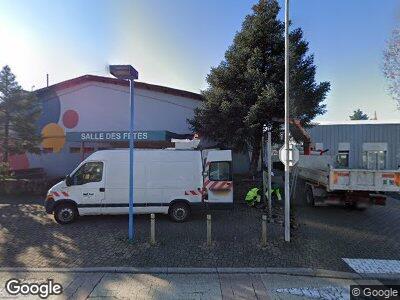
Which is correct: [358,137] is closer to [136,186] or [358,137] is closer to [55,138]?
[55,138]

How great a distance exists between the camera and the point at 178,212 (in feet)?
34.1

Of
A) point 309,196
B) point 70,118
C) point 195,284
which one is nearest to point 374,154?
point 309,196

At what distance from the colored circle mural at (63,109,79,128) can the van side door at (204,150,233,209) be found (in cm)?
1165

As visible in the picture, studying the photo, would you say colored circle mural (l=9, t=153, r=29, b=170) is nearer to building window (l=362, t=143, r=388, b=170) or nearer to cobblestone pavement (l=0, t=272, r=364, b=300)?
cobblestone pavement (l=0, t=272, r=364, b=300)

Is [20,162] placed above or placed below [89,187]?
above

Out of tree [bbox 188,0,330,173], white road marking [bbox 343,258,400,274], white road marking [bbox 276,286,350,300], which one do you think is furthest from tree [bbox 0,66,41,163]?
white road marking [bbox 343,258,400,274]

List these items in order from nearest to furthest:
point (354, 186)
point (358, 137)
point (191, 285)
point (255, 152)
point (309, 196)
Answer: point (191, 285) < point (354, 186) < point (309, 196) < point (255, 152) < point (358, 137)

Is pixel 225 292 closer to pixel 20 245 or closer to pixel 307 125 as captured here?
pixel 20 245

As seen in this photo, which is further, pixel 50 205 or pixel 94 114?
pixel 94 114

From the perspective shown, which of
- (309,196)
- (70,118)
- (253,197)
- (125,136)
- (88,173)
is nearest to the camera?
(88,173)

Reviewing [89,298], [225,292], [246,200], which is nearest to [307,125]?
[246,200]

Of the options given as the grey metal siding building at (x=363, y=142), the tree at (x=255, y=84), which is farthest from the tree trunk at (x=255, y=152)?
the grey metal siding building at (x=363, y=142)

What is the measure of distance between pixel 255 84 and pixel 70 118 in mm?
11732

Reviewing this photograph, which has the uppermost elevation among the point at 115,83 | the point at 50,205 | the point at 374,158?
the point at 115,83
